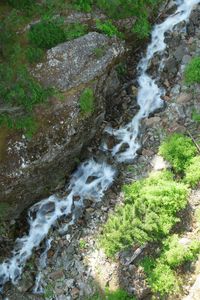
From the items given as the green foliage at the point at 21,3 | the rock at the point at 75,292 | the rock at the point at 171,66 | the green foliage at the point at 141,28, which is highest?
the green foliage at the point at 21,3

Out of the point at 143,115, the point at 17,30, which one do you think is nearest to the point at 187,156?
the point at 143,115

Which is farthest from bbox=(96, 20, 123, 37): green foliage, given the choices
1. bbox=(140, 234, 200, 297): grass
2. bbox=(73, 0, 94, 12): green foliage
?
bbox=(140, 234, 200, 297): grass

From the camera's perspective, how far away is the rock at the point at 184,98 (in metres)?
18.1

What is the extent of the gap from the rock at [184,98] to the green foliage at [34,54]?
5.43 m

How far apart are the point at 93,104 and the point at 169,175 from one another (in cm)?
370

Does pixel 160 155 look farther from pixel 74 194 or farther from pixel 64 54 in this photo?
pixel 64 54

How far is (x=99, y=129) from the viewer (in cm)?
1831

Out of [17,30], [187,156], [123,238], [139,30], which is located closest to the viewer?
[123,238]

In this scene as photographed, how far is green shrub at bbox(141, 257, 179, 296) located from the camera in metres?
14.6

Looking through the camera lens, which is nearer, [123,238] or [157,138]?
[123,238]

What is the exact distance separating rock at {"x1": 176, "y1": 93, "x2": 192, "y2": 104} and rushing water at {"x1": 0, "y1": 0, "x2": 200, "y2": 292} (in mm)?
749

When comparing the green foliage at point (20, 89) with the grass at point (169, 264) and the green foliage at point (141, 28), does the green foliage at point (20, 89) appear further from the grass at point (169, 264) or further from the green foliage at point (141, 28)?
the grass at point (169, 264)

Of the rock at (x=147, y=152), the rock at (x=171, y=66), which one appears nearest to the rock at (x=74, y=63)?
the rock at (x=171, y=66)

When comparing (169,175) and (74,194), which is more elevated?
(169,175)
